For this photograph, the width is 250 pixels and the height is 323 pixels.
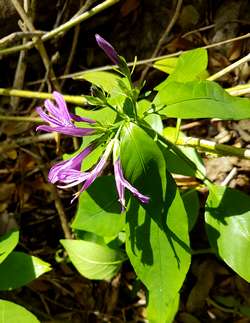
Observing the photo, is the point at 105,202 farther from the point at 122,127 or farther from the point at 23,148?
the point at 23,148

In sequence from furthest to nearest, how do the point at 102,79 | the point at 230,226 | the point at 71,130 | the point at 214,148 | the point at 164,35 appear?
the point at 164,35 → the point at 102,79 → the point at 214,148 → the point at 230,226 → the point at 71,130

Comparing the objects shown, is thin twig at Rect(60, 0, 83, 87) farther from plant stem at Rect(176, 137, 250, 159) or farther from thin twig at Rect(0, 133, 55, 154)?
plant stem at Rect(176, 137, 250, 159)

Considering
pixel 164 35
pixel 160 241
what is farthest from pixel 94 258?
pixel 164 35

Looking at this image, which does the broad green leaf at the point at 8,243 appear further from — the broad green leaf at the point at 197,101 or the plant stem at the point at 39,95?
the broad green leaf at the point at 197,101

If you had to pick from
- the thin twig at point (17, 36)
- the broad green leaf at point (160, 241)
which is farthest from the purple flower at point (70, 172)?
the thin twig at point (17, 36)

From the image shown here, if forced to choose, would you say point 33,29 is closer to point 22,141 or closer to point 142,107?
point 22,141

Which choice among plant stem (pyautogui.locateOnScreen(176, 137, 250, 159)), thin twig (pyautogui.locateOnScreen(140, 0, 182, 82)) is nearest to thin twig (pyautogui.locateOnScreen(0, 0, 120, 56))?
thin twig (pyautogui.locateOnScreen(140, 0, 182, 82))
